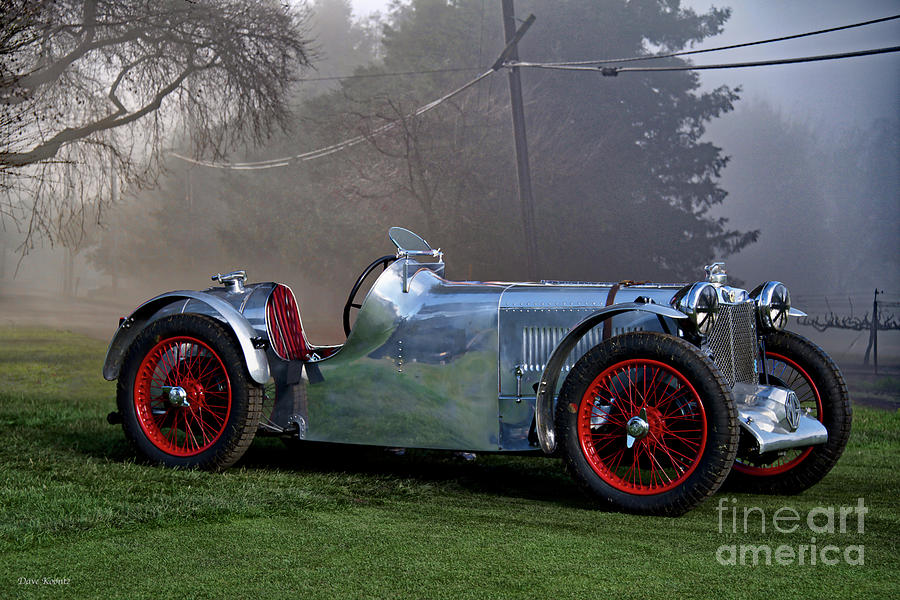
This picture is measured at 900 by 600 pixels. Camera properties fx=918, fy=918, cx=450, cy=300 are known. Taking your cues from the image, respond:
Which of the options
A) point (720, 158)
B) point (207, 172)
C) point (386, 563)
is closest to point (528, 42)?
point (720, 158)

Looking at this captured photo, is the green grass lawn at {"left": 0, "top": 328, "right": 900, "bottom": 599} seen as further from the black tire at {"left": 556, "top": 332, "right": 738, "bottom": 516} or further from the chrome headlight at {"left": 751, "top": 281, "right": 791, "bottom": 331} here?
the chrome headlight at {"left": 751, "top": 281, "right": 791, "bottom": 331}

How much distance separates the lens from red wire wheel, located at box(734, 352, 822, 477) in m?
4.77

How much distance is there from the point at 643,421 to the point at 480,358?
3.07 ft

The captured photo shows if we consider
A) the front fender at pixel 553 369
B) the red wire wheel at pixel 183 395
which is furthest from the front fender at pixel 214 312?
the front fender at pixel 553 369

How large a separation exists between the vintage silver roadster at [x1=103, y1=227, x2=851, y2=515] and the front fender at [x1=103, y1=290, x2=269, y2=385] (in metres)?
0.02

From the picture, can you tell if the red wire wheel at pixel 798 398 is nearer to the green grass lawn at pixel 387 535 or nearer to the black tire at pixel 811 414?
the black tire at pixel 811 414

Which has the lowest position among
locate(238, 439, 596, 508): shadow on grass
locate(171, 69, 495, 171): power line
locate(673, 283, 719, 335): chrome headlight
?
locate(238, 439, 596, 508): shadow on grass

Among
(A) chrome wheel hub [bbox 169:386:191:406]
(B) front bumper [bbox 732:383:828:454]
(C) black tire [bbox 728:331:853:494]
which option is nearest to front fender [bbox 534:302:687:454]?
(B) front bumper [bbox 732:383:828:454]

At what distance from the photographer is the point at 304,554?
3426mm

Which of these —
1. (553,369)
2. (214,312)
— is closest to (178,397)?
(214,312)

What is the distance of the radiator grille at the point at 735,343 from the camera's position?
4531mm

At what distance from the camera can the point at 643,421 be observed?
13.4 ft

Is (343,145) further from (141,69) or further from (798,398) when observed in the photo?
(798,398)

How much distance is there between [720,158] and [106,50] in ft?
64.5
